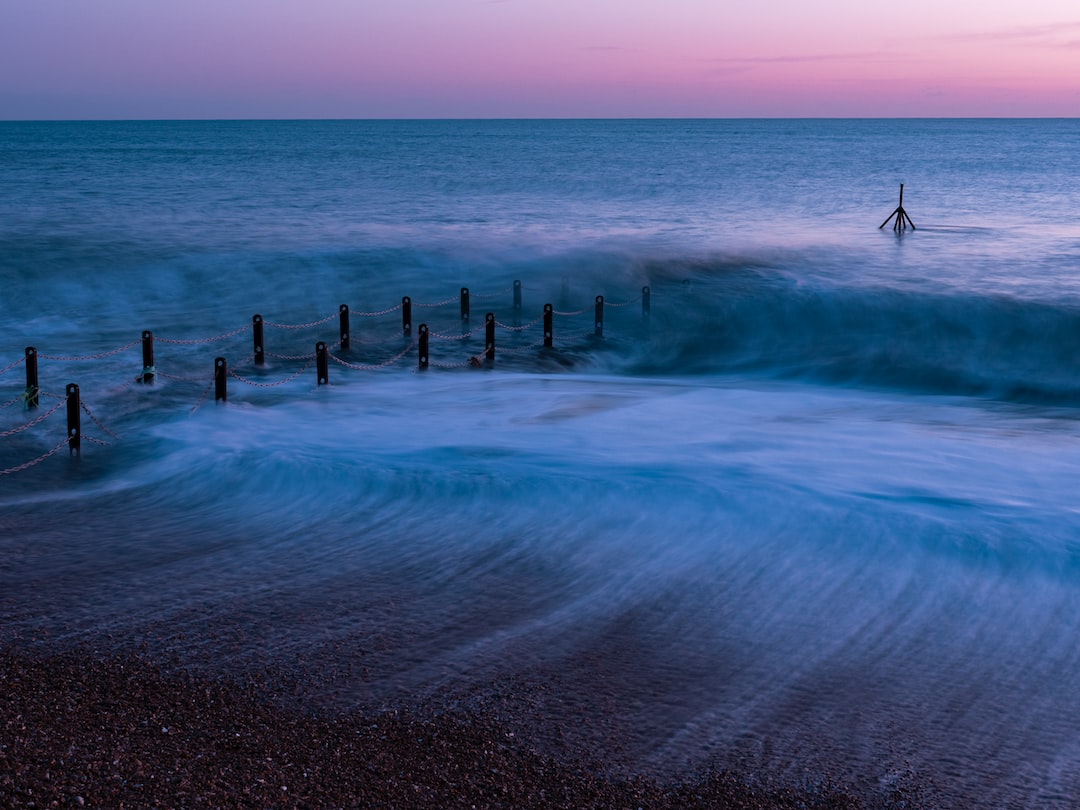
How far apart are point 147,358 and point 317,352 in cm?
238

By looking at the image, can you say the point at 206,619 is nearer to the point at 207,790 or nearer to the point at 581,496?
the point at 207,790

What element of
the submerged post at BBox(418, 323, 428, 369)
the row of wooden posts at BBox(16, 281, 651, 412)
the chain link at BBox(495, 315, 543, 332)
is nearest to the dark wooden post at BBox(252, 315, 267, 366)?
the row of wooden posts at BBox(16, 281, 651, 412)

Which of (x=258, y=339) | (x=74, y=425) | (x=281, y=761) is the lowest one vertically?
(x=281, y=761)

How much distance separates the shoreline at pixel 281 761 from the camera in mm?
4969

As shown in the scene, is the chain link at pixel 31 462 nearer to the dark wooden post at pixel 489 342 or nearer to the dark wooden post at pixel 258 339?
the dark wooden post at pixel 258 339

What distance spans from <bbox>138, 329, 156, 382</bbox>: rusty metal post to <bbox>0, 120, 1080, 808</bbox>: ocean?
288 millimetres

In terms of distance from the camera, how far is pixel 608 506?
983cm

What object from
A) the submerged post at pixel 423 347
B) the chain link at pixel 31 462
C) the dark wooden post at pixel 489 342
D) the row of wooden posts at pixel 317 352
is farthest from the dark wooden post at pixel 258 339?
the chain link at pixel 31 462

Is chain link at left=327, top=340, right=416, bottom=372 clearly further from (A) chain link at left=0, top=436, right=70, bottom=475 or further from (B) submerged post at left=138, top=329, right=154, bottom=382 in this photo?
(A) chain link at left=0, top=436, right=70, bottom=475

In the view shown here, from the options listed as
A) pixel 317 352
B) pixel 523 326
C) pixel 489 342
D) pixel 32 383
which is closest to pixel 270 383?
pixel 317 352

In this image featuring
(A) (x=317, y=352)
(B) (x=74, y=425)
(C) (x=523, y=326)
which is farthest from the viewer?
(C) (x=523, y=326)

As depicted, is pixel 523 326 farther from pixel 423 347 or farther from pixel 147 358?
pixel 147 358

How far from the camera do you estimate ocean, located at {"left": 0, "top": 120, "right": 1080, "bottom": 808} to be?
6.24 meters

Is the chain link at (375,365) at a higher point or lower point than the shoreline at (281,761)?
higher
